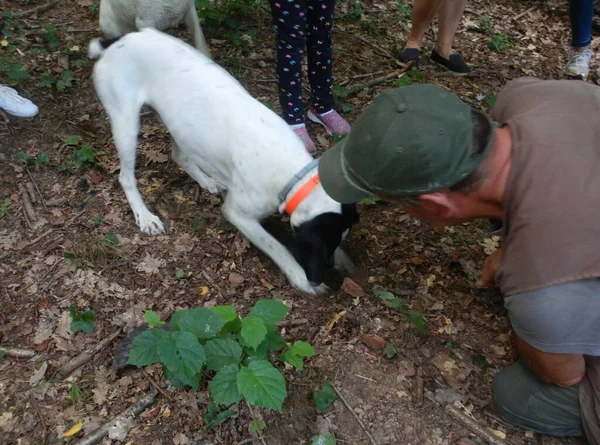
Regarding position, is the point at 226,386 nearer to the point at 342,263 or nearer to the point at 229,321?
the point at 229,321

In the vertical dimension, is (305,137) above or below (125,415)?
above

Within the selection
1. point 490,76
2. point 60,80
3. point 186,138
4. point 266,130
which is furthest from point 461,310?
point 60,80

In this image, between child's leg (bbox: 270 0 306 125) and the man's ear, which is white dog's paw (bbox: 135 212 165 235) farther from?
the man's ear

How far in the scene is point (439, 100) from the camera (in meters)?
1.72

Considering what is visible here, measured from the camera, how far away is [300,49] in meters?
3.52

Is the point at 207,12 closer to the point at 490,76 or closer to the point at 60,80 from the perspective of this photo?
the point at 60,80

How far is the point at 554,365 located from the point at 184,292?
1.97m

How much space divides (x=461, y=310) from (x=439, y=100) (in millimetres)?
1529

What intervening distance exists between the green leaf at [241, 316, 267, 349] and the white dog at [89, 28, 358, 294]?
57 centimetres

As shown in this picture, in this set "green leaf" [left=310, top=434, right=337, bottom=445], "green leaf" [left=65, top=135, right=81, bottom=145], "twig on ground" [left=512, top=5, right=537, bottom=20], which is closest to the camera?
"green leaf" [left=310, top=434, right=337, bottom=445]

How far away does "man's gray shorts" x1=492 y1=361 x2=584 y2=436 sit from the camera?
7.16 ft

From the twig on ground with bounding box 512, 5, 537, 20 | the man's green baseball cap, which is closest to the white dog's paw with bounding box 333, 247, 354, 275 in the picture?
the man's green baseball cap

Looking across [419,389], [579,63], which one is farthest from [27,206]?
[579,63]

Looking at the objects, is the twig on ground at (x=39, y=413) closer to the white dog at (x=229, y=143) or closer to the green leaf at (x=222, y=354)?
the green leaf at (x=222, y=354)
